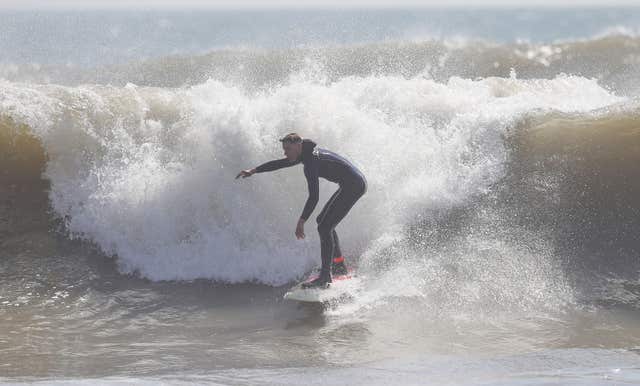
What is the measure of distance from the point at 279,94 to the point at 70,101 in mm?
2800

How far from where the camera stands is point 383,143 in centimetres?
986

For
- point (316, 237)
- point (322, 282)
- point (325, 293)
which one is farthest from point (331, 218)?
point (316, 237)

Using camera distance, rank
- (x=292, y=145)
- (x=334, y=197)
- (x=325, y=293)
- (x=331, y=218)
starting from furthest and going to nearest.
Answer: (x=334, y=197)
(x=331, y=218)
(x=325, y=293)
(x=292, y=145)

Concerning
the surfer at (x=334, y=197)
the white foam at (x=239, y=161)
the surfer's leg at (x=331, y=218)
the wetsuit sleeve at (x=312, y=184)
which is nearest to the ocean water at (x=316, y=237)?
the white foam at (x=239, y=161)

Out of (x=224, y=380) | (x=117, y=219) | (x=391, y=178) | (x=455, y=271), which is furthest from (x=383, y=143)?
(x=224, y=380)

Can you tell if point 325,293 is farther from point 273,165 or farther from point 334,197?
point 273,165

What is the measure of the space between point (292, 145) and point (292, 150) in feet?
0.19

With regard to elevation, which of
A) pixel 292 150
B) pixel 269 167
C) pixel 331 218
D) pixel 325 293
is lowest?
pixel 325 293

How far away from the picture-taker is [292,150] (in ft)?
24.9

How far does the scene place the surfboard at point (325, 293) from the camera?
7.82 metres

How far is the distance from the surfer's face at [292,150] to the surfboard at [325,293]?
126cm

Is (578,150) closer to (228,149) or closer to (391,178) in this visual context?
(391,178)

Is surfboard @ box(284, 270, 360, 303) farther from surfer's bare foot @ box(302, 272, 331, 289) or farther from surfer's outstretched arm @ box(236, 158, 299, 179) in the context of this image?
surfer's outstretched arm @ box(236, 158, 299, 179)

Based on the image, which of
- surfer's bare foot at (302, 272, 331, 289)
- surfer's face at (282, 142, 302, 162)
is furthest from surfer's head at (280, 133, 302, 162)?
surfer's bare foot at (302, 272, 331, 289)
